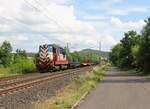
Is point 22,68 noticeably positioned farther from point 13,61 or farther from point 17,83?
point 17,83

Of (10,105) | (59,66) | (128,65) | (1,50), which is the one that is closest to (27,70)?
(59,66)

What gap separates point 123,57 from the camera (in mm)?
105438

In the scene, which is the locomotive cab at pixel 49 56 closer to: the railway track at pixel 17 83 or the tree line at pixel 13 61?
the tree line at pixel 13 61

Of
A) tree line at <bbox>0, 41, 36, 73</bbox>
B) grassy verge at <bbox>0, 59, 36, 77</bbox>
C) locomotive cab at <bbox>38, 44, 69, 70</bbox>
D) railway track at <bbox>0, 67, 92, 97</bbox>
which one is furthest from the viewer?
tree line at <bbox>0, 41, 36, 73</bbox>

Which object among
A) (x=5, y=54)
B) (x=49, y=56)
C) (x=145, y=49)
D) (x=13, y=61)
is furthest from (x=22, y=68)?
(x=5, y=54)

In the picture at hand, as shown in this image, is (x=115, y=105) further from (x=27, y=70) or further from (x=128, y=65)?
(x=128, y=65)

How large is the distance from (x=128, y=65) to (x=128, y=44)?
5.71m

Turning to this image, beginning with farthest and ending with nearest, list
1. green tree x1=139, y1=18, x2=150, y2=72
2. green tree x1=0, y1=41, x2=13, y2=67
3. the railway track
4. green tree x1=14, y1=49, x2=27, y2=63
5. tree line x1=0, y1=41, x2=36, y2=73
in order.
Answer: green tree x1=0, y1=41, x2=13, y2=67 < green tree x1=14, y1=49, x2=27, y2=63 < tree line x1=0, y1=41, x2=36, y2=73 < green tree x1=139, y1=18, x2=150, y2=72 < the railway track

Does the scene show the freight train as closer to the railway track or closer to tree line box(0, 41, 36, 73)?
tree line box(0, 41, 36, 73)

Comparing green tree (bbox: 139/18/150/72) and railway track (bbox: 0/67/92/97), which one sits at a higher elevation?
green tree (bbox: 139/18/150/72)

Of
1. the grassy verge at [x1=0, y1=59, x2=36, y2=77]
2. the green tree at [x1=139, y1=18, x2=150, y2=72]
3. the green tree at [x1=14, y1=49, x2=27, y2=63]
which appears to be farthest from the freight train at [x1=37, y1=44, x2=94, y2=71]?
the green tree at [x1=14, y1=49, x2=27, y2=63]

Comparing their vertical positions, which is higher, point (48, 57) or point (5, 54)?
point (5, 54)

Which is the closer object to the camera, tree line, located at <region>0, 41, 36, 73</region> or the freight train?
the freight train

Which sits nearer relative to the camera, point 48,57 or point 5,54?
point 48,57
